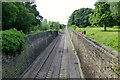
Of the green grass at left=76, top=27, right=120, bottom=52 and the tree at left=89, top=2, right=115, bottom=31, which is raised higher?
the tree at left=89, top=2, right=115, bottom=31

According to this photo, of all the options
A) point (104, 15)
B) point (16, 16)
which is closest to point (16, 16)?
point (16, 16)

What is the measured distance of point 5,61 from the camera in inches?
199

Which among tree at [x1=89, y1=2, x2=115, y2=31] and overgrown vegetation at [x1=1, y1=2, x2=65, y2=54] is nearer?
overgrown vegetation at [x1=1, y1=2, x2=65, y2=54]

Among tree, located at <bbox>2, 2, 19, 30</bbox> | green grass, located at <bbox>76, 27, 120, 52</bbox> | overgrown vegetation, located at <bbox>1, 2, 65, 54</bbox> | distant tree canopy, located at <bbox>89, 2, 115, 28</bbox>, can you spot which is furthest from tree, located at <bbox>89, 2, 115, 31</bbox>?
tree, located at <bbox>2, 2, 19, 30</bbox>

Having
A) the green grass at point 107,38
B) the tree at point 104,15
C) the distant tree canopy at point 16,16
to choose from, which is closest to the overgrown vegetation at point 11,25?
the distant tree canopy at point 16,16

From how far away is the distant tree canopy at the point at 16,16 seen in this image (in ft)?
38.3

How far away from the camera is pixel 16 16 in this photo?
47.5ft

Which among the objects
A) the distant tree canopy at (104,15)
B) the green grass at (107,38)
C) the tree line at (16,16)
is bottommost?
the green grass at (107,38)

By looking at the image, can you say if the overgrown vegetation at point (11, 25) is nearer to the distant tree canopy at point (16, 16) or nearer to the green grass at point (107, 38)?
the distant tree canopy at point (16, 16)

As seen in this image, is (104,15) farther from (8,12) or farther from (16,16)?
(8,12)

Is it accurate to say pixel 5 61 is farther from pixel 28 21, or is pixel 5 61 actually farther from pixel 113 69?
pixel 28 21

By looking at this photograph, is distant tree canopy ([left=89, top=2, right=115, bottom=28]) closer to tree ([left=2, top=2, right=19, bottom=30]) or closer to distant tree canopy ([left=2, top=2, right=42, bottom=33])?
distant tree canopy ([left=2, top=2, right=42, bottom=33])

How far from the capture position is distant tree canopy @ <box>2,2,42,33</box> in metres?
11.7

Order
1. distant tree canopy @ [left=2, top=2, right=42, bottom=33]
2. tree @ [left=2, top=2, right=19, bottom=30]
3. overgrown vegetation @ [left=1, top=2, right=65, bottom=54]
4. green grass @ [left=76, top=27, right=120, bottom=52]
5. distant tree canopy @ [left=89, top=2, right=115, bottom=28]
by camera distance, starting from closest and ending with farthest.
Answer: overgrown vegetation @ [left=1, top=2, right=65, bottom=54] < green grass @ [left=76, top=27, right=120, bottom=52] < tree @ [left=2, top=2, right=19, bottom=30] < distant tree canopy @ [left=2, top=2, right=42, bottom=33] < distant tree canopy @ [left=89, top=2, right=115, bottom=28]
